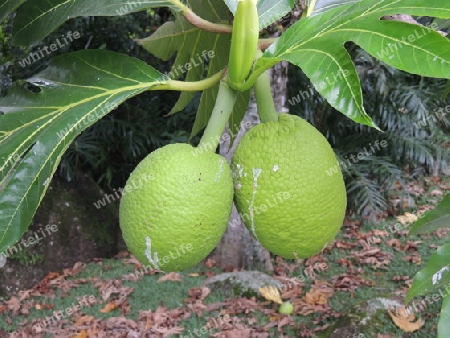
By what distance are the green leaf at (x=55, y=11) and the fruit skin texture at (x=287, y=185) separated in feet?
0.79

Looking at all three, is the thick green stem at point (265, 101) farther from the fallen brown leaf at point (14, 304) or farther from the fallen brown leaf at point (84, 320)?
the fallen brown leaf at point (14, 304)

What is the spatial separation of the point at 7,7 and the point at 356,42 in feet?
1.93

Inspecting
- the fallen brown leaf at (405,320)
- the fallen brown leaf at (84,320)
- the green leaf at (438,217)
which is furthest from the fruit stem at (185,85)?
the fallen brown leaf at (84,320)

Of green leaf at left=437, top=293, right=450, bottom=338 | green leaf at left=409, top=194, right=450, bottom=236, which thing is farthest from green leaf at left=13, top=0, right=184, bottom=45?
green leaf at left=409, top=194, right=450, bottom=236

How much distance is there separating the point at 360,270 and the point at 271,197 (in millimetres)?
3336

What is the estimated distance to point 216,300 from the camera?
3246 mm

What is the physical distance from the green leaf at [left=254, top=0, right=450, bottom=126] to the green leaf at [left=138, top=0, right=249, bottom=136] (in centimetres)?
32

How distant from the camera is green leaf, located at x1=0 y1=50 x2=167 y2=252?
691 millimetres

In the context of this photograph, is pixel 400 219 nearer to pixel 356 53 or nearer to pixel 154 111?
pixel 356 53

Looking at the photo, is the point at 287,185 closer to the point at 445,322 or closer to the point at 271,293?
the point at 445,322

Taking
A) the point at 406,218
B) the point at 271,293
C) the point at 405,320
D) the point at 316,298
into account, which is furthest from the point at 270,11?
the point at 406,218

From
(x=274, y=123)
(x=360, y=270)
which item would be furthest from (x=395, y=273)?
(x=274, y=123)

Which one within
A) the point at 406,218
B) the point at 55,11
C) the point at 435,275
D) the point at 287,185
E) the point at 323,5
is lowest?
the point at 406,218

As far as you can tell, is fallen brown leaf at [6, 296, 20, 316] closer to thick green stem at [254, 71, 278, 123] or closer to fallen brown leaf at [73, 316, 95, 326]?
fallen brown leaf at [73, 316, 95, 326]
